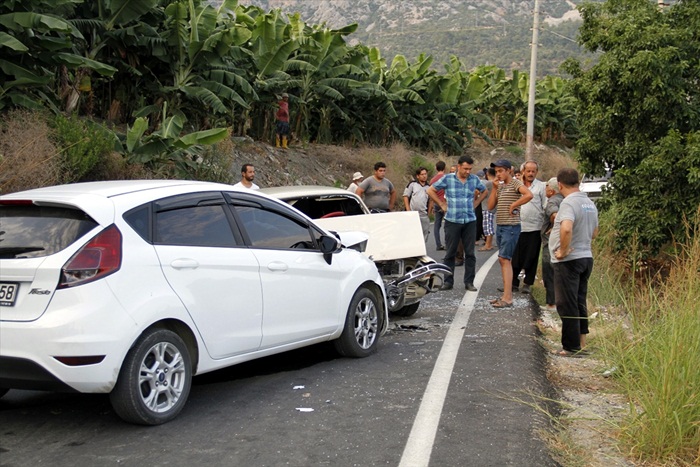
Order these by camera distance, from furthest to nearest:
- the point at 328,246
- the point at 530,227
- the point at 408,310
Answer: the point at 530,227, the point at 408,310, the point at 328,246

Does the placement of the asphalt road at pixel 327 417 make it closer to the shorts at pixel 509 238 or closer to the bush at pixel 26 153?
the shorts at pixel 509 238

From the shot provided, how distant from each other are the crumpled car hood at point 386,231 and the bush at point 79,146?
270 inches

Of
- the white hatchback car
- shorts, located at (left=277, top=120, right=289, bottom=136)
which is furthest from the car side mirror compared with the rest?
shorts, located at (left=277, top=120, right=289, bottom=136)

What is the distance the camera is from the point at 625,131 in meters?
15.1

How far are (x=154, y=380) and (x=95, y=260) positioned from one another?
0.93m

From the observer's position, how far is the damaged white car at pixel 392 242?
988 cm

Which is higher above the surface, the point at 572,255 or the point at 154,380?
the point at 572,255

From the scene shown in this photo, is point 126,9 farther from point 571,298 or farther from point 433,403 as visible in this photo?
point 433,403

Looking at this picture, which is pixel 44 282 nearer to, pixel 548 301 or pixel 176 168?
pixel 548 301

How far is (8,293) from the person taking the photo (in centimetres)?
560

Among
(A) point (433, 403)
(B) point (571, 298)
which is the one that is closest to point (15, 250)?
(A) point (433, 403)

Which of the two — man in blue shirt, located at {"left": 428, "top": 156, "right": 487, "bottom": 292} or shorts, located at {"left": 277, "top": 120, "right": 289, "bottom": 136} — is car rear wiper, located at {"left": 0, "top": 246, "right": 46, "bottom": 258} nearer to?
man in blue shirt, located at {"left": 428, "top": 156, "right": 487, "bottom": 292}

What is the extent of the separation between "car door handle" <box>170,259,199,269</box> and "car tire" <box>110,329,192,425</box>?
1.56 feet

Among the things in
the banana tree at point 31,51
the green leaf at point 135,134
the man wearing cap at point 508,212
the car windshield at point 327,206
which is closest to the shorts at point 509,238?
the man wearing cap at point 508,212
